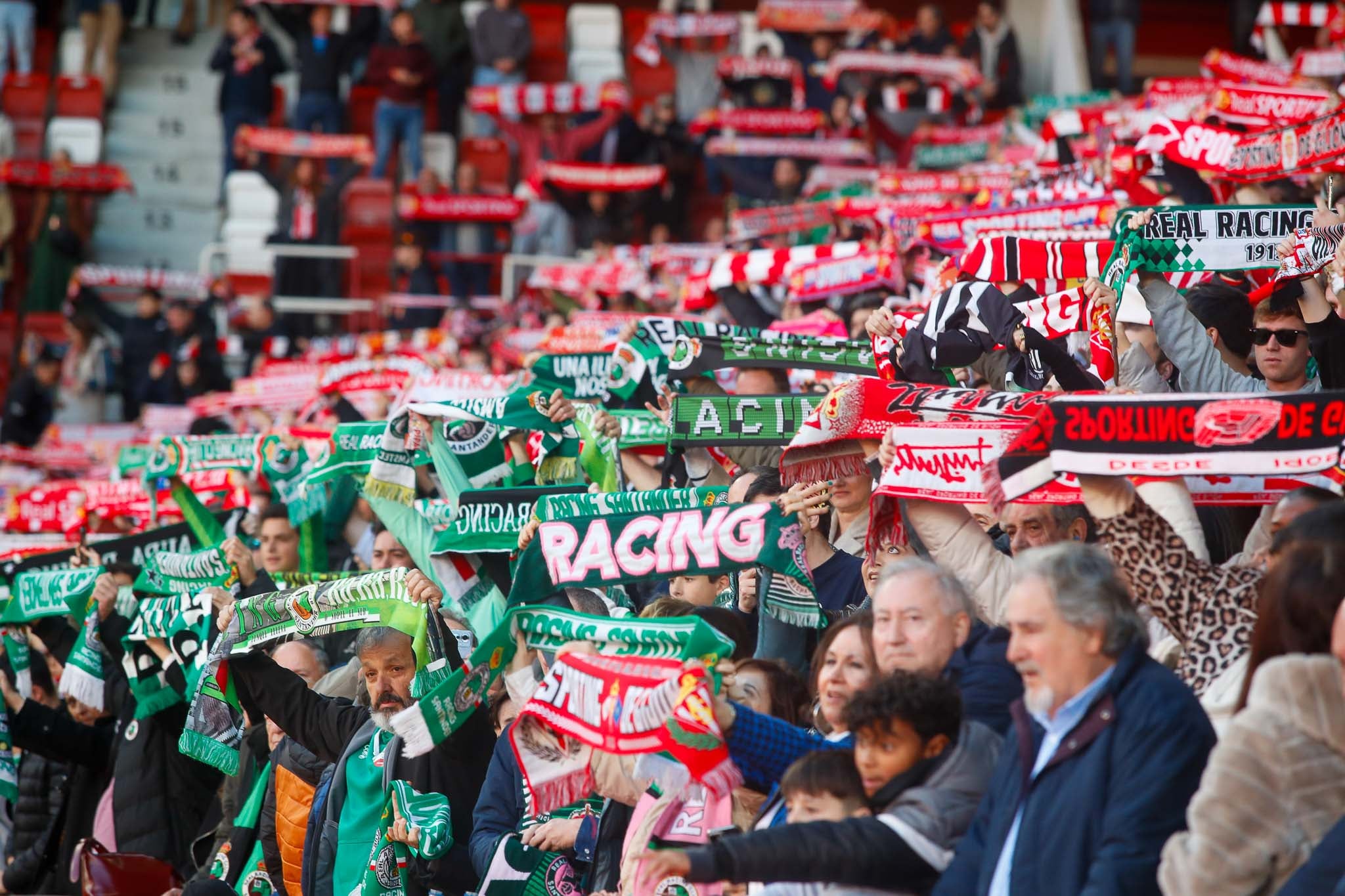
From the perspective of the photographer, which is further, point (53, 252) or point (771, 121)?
point (53, 252)

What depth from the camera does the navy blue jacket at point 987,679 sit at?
3.93 metres

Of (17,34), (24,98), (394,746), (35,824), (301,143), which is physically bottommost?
(35,824)

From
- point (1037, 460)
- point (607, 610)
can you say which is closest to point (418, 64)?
point (607, 610)

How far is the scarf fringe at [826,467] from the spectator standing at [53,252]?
14.3m

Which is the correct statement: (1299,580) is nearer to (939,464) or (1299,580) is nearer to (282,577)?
(939,464)

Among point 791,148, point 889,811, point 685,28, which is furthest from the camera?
point 685,28

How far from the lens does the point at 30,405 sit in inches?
615

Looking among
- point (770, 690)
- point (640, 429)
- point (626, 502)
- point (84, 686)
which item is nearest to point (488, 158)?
point (84, 686)

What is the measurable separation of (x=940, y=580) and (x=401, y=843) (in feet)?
6.55

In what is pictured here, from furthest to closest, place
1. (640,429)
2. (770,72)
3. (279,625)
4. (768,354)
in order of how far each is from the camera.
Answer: (770,72)
(640,429)
(768,354)
(279,625)

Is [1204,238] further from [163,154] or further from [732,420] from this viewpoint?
[163,154]

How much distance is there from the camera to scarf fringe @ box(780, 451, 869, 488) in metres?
5.19

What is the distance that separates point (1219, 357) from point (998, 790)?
6.41 ft

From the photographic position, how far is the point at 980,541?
4602 mm
